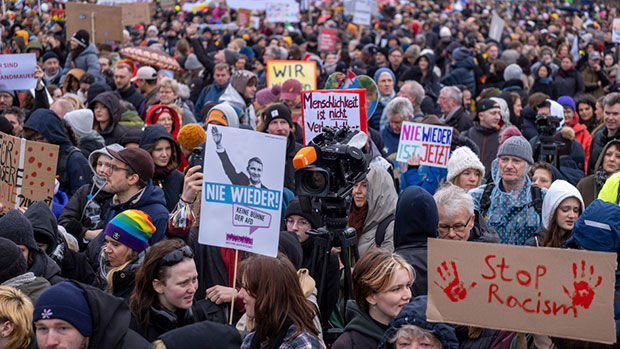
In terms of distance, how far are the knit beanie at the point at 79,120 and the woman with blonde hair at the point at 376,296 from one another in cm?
442

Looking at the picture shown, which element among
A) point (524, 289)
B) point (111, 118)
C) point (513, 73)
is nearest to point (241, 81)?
point (111, 118)

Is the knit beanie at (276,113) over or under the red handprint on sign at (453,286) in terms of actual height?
over

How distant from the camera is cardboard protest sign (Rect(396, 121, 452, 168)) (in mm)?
7387

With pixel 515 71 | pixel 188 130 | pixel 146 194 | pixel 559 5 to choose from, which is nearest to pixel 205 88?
pixel 515 71

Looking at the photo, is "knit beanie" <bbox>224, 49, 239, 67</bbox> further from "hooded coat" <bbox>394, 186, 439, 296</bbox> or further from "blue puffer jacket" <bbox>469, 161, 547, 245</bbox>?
"hooded coat" <bbox>394, 186, 439, 296</bbox>

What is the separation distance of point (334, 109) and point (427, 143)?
1.36 metres

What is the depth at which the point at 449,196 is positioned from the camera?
15.9ft

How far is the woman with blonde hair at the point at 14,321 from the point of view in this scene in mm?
3578

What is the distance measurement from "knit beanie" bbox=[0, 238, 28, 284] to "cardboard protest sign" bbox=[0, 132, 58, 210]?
1.66 m

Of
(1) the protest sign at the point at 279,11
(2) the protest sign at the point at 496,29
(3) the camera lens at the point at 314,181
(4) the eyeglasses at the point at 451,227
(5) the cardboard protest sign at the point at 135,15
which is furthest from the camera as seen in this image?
(5) the cardboard protest sign at the point at 135,15

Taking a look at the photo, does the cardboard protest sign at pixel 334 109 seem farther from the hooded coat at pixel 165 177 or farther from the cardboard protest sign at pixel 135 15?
the cardboard protest sign at pixel 135 15

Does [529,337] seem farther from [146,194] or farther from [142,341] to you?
[146,194]

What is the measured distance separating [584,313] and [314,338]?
111cm

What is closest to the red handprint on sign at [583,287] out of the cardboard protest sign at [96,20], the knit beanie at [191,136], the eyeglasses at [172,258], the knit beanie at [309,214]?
the eyeglasses at [172,258]
